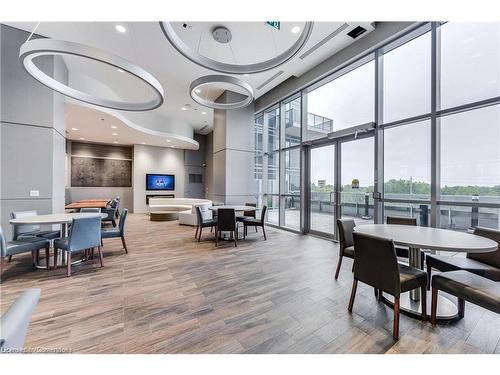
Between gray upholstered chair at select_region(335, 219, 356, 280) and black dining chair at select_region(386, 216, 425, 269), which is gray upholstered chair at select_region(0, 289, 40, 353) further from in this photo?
black dining chair at select_region(386, 216, 425, 269)

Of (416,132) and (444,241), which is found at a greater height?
(416,132)

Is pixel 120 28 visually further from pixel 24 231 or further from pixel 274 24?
pixel 24 231

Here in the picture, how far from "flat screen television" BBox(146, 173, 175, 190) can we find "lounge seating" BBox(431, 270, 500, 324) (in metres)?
11.3

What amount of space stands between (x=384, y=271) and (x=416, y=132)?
3115 millimetres

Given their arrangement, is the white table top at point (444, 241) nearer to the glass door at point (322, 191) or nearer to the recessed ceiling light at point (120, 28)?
the glass door at point (322, 191)

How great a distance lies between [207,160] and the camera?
1245 cm

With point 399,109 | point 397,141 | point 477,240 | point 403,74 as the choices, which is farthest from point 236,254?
point 403,74

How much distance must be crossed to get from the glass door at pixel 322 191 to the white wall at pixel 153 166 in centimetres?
808

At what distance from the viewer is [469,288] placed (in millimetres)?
1742

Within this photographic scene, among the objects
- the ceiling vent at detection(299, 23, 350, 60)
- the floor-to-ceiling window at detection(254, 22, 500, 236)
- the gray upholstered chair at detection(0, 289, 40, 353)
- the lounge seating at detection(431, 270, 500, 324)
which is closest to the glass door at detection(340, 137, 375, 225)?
the floor-to-ceiling window at detection(254, 22, 500, 236)

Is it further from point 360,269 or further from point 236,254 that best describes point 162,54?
point 360,269

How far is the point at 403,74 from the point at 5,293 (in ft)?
23.3

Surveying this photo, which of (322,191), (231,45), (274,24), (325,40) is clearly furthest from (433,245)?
(231,45)

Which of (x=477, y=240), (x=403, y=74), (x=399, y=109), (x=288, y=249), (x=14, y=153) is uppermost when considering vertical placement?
(x=403, y=74)
